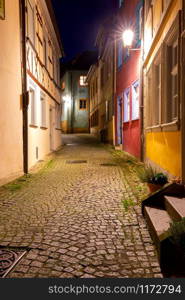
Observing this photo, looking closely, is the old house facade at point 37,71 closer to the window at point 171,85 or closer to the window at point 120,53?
the window at point 120,53

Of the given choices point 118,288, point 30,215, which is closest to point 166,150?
point 30,215

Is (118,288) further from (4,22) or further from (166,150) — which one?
(4,22)

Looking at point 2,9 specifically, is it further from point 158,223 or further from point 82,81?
point 82,81

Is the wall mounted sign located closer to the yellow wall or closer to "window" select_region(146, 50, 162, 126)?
"window" select_region(146, 50, 162, 126)

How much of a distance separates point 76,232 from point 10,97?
4.94 metres

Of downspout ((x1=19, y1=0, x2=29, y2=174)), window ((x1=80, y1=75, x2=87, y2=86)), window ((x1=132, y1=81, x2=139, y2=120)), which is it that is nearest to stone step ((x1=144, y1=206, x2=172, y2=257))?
downspout ((x1=19, y1=0, x2=29, y2=174))

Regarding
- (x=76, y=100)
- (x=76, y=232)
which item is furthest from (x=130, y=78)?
(x=76, y=100)

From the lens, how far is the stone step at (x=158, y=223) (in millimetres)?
3075

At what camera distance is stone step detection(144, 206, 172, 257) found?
A: 10.1 ft

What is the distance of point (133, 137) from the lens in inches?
504

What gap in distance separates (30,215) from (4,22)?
512 cm

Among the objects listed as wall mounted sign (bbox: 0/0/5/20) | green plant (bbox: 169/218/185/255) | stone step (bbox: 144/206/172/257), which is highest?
wall mounted sign (bbox: 0/0/5/20)

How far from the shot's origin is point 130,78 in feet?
44.0

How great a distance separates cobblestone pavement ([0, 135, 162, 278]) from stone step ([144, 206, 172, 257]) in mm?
152
